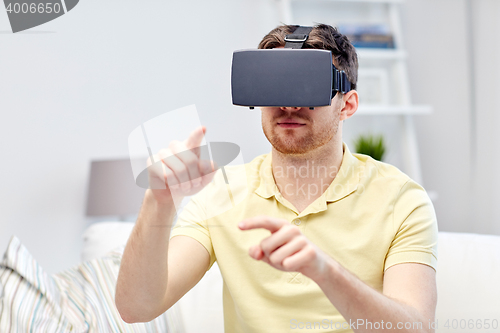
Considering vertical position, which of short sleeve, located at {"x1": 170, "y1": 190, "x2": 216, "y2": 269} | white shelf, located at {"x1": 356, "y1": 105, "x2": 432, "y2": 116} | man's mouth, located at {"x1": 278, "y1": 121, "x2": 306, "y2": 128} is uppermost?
man's mouth, located at {"x1": 278, "y1": 121, "x2": 306, "y2": 128}

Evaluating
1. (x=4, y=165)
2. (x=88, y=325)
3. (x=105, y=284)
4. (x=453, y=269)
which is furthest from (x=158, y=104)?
(x=453, y=269)

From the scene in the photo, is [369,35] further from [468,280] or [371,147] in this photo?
[468,280]

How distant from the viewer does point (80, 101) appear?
201cm

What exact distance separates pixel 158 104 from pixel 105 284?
109 cm

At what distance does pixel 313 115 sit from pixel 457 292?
571 millimetres

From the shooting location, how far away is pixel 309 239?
97cm

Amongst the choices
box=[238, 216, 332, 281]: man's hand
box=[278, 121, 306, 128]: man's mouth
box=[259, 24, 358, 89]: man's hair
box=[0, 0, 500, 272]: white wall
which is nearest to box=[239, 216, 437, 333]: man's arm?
box=[238, 216, 332, 281]: man's hand

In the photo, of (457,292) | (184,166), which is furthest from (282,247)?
(457,292)

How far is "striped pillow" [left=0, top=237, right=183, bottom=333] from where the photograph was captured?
103 cm

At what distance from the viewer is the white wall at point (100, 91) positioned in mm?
1944

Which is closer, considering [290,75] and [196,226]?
[290,75]

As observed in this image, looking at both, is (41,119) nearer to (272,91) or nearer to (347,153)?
(347,153)

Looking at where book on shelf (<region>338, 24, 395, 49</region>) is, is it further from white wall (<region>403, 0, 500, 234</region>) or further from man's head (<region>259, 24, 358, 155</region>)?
man's head (<region>259, 24, 358, 155</region>)

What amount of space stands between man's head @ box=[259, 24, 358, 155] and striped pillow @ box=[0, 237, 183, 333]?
58 centimetres
